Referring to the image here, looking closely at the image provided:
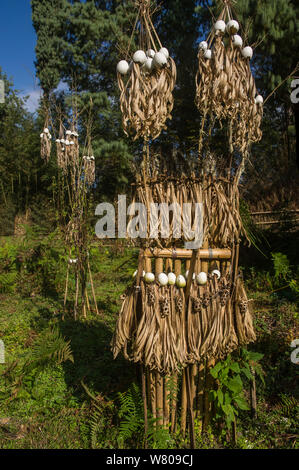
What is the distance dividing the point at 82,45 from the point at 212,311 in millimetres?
14749

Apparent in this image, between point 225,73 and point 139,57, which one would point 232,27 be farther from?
point 139,57

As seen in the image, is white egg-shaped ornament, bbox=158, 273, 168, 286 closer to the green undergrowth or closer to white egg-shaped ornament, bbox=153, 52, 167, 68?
the green undergrowth

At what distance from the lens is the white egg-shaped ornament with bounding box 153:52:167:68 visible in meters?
1.45

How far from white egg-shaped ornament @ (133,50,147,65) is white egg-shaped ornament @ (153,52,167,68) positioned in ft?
0.17

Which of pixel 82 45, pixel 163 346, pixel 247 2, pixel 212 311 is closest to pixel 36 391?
pixel 163 346

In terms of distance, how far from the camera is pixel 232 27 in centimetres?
168

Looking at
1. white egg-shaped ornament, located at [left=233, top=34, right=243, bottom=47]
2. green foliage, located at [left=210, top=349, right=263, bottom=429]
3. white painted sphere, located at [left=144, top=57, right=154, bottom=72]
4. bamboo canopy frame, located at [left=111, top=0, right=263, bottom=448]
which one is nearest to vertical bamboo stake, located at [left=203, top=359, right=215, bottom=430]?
green foliage, located at [left=210, top=349, right=263, bottom=429]

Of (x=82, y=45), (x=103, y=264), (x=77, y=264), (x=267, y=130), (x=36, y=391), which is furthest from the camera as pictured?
(x=82, y=45)

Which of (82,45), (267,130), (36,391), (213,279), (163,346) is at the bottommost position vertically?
(36,391)

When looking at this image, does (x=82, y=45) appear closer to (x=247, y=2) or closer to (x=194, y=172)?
(x=247, y=2)

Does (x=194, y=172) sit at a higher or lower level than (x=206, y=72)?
lower

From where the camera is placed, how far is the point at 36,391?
2.53m

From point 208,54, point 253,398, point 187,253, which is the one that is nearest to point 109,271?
point 253,398

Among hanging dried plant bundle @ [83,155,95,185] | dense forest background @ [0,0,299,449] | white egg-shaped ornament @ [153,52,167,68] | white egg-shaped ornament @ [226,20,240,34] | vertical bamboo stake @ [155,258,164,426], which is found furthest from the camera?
hanging dried plant bundle @ [83,155,95,185]
